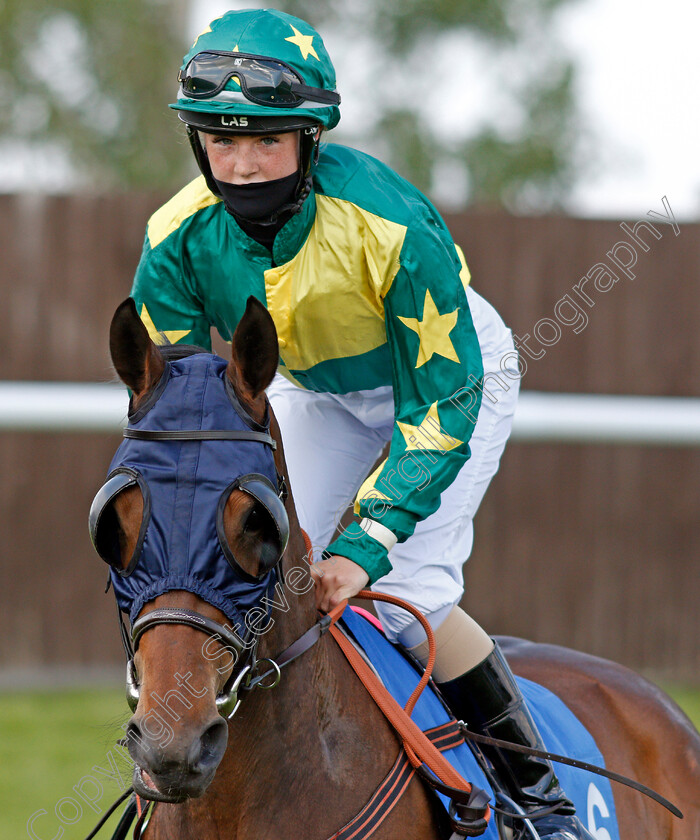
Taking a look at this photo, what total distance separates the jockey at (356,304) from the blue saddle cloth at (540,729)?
0.39ft

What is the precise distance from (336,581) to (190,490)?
538 millimetres

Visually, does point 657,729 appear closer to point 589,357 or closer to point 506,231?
point 589,357

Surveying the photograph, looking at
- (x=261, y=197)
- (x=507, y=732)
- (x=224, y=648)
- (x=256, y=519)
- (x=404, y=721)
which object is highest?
(x=261, y=197)

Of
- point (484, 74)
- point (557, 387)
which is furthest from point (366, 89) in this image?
point (557, 387)

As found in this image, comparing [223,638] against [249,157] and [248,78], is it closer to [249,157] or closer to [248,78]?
[249,157]

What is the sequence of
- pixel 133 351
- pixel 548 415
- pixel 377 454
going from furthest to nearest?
1. pixel 548 415
2. pixel 377 454
3. pixel 133 351

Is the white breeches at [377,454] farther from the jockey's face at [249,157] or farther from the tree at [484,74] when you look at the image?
the tree at [484,74]

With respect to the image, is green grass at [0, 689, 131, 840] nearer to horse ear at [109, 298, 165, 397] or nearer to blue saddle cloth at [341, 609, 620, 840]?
blue saddle cloth at [341, 609, 620, 840]

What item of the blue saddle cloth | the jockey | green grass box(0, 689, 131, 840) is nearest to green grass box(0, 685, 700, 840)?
green grass box(0, 689, 131, 840)

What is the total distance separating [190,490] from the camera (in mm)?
1687

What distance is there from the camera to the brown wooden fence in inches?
258

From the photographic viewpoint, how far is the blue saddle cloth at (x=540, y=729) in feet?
7.46

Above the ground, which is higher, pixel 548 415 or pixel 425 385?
pixel 425 385

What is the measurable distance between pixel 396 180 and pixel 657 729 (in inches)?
74.4
